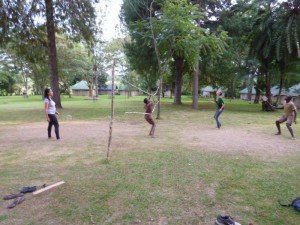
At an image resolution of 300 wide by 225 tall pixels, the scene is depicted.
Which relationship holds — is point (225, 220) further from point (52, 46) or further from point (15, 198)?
point (52, 46)

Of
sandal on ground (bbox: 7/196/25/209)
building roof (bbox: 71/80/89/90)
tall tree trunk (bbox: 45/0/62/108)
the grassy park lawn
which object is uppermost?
tall tree trunk (bbox: 45/0/62/108)

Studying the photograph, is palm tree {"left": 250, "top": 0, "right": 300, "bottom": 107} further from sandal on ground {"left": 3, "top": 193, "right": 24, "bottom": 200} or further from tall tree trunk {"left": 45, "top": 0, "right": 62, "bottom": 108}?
sandal on ground {"left": 3, "top": 193, "right": 24, "bottom": 200}

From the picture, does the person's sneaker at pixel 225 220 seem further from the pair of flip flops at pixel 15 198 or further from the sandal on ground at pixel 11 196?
the sandal on ground at pixel 11 196

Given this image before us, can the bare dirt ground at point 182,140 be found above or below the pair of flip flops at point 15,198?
above

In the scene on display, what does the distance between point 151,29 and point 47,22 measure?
751cm

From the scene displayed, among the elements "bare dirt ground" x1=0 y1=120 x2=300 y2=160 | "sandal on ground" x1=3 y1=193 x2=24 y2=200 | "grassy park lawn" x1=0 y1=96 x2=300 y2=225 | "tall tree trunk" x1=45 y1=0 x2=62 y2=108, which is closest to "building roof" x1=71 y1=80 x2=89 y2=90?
"tall tree trunk" x1=45 y1=0 x2=62 y2=108

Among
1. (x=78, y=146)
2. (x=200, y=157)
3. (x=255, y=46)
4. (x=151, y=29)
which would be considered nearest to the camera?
(x=200, y=157)

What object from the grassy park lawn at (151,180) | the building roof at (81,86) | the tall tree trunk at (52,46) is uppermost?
the tall tree trunk at (52,46)

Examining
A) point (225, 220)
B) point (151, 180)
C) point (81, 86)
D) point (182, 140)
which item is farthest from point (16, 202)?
point (81, 86)

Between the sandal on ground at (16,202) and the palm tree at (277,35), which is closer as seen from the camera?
the sandal on ground at (16,202)

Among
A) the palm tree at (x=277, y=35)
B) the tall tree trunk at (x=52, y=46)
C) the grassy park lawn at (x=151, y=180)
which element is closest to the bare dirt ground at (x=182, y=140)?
the grassy park lawn at (x=151, y=180)

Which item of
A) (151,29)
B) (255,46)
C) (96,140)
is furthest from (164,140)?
(255,46)

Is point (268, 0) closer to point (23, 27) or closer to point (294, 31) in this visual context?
point (294, 31)

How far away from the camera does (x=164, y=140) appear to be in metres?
9.02
